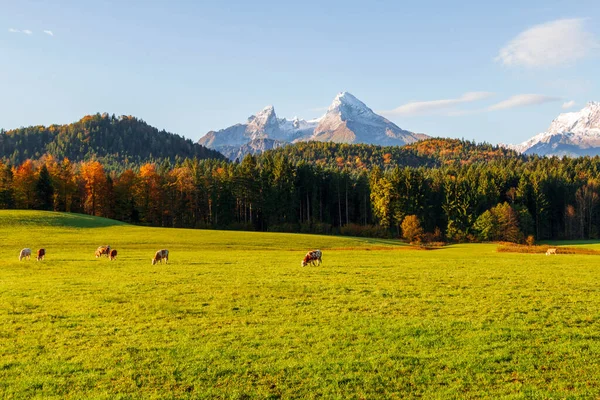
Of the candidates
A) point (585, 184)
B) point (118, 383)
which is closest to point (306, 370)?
point (118, 383)

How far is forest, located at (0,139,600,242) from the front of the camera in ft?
353

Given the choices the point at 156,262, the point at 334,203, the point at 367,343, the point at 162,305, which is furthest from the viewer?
the point at 334,203

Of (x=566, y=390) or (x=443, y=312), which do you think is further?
(x=443, y=312)

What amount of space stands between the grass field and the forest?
77523mm

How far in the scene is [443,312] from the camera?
18.4 metres

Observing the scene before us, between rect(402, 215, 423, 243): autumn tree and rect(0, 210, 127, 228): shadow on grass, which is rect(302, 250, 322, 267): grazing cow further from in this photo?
rect(402, 215, 423, 243): autumn tree

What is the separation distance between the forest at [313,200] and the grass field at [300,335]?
7752cm

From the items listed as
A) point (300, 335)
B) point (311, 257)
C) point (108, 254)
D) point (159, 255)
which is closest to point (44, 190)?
point (108, 254)

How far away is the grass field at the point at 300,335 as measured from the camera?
1136cm

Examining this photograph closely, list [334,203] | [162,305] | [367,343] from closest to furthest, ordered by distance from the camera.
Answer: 1. [367,343]
2. [162,305]
3. [334,203]

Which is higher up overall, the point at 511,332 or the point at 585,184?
the point at 585,184

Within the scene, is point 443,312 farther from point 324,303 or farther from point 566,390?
point 566,390

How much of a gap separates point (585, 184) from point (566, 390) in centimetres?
16066

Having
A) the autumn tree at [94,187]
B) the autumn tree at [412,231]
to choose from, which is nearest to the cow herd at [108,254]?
the autumn tree at [412,231]
